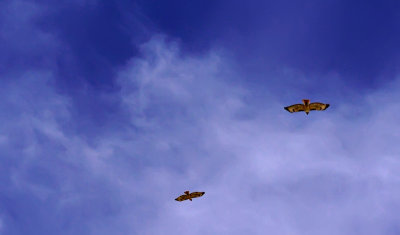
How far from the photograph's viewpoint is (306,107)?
65.8 metres

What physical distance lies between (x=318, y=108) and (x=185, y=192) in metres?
34.0

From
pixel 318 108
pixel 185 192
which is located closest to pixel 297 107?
pixel 318 108

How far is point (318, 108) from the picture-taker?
66312mm

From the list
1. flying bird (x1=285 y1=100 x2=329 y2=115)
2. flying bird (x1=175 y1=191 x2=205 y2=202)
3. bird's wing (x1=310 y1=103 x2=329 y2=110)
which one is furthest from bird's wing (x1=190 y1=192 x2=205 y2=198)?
bird's wing (x1=310 y1=103 x2=329 y2=110)

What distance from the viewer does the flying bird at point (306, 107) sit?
6535cm

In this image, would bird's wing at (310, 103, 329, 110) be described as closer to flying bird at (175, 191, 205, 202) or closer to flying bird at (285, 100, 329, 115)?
flying bird at (285, 100, 329, 115)

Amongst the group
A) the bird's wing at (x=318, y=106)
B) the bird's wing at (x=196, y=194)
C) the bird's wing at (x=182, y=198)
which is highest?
the bird's wing at (x=318, y=106)

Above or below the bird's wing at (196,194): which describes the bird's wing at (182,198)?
below

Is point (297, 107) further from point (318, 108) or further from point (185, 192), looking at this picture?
point (185, 192)

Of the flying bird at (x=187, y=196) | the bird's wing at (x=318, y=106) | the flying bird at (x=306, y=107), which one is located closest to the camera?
the flying bird at (x=306, y=107)

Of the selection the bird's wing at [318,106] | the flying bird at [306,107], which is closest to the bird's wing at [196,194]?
the flying bird at [306,107]

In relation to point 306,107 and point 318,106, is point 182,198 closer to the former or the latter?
point 306,107

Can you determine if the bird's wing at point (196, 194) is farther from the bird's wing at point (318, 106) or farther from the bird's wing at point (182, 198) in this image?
the bird's wing at point (318, 106)

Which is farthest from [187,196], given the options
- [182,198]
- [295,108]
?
[295,108]
